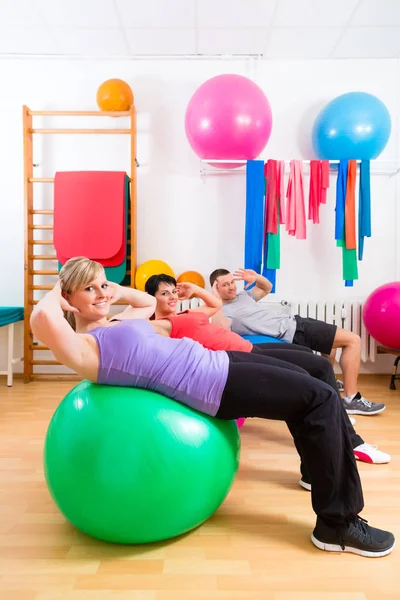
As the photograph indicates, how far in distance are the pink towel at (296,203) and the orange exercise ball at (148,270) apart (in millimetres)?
990

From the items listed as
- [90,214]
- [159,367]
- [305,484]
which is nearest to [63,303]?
[159,367]

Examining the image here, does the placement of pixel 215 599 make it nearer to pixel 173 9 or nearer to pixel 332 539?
pixel 332 539

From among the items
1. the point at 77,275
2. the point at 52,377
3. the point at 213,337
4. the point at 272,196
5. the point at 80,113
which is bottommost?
the point at 52,377

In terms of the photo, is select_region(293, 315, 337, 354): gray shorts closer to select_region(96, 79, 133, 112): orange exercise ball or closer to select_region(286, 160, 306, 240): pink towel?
select_region(286, 160, 306, 240): pink towel

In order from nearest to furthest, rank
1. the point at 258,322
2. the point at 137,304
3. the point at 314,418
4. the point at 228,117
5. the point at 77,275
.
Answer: the point at 314,418 < the point at 77,275 < the point at 137,304 < the point at 258,322 < the point at 228,117

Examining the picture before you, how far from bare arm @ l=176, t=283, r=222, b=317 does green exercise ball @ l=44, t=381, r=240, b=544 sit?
1.05m

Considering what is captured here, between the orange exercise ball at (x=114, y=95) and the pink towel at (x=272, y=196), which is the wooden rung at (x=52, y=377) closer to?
the pink towel at (x=272, y=196)

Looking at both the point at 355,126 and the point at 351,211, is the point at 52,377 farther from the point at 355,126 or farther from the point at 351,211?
the point at 355,126

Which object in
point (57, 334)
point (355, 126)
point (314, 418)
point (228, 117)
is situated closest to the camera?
point (57, 334)

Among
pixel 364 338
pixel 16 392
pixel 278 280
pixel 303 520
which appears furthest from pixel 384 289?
pixel 16 392

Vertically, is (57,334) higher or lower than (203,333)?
higher

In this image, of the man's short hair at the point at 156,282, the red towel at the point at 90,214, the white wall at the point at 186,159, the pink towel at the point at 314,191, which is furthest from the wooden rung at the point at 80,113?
the man's short hair at the point at 156,282

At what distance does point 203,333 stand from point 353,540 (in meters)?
1.06

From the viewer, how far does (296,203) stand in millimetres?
3754
